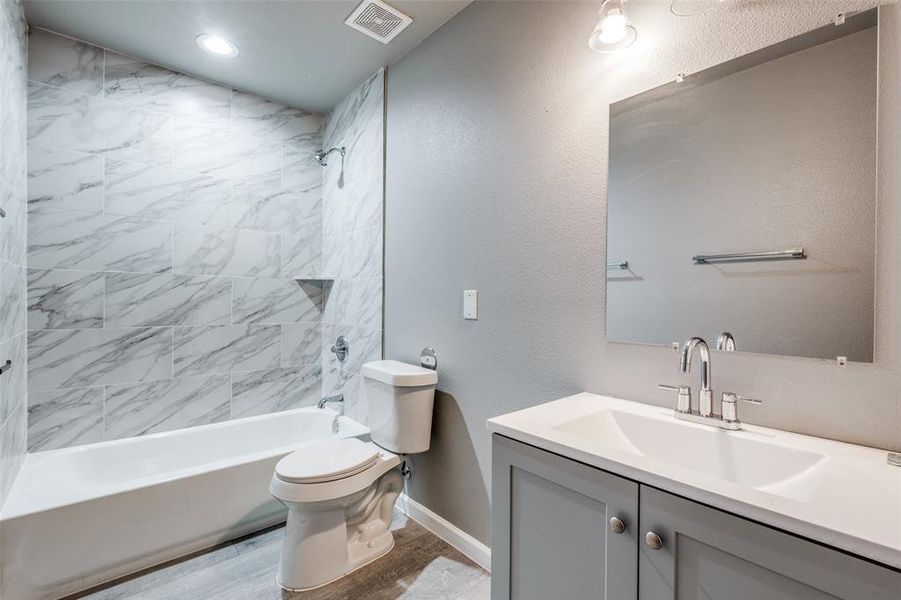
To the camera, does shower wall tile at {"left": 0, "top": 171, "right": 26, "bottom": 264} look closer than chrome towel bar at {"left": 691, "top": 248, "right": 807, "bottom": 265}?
No

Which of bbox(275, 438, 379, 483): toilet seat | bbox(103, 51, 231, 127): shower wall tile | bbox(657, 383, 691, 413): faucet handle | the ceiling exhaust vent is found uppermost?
the ceiling exhaust vent

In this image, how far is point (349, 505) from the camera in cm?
179

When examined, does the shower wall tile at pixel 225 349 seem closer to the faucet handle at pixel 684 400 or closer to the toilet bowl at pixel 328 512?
the toilet bowl at pixel 328 512

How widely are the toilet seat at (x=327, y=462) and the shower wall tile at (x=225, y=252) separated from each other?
4.57 ft

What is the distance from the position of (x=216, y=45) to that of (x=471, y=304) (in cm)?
197

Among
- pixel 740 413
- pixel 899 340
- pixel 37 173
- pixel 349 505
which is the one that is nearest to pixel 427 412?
pixel 349 505

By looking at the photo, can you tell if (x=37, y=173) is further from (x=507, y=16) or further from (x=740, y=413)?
(x=740, y=413)

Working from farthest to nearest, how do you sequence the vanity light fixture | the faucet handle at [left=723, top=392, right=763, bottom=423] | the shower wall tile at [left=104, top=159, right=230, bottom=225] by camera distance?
1. the shower wall tile at [left=104, top=159, right=230, bottom=225]
2. the vanity light fixture
3. the faucet handle at [left=723, top=392, right=763, bottom=423]

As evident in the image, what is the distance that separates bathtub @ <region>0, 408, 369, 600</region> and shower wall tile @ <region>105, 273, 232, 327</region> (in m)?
0.67

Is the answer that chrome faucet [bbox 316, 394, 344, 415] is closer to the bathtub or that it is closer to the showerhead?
the bathtub

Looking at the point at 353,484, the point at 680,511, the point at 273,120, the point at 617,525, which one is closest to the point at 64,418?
the point at 353,484

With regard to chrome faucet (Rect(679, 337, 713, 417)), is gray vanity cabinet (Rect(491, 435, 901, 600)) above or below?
below

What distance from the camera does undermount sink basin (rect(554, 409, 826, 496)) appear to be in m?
0.91

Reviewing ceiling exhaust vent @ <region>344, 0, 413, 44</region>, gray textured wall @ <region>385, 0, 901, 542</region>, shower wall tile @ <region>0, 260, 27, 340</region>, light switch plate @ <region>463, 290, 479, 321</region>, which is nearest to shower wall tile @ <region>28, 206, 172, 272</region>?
shower wall tile @ <region>0, 260, 27, 340</region>
